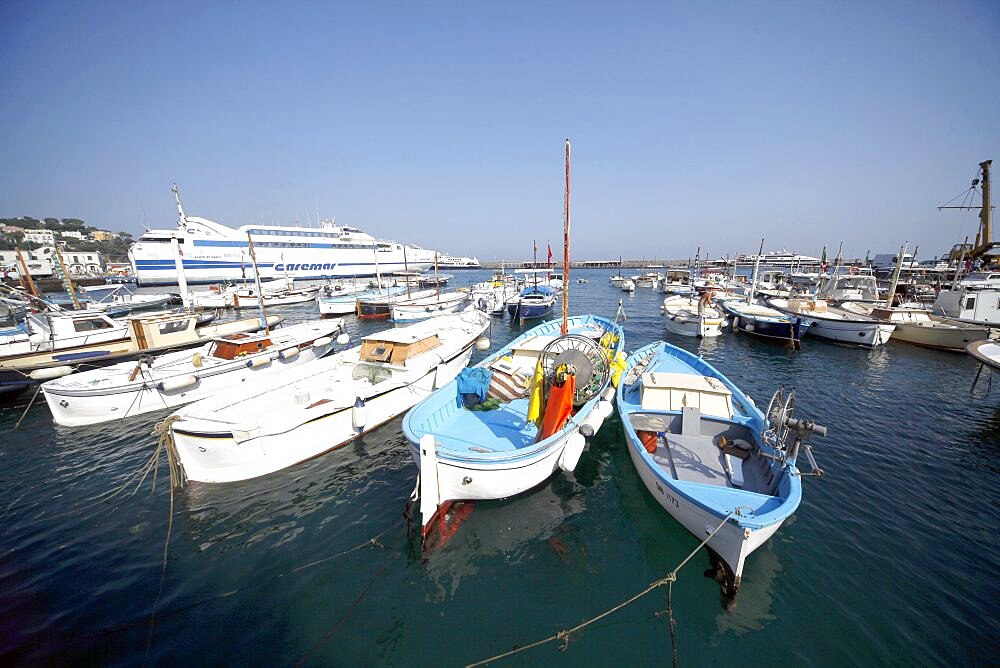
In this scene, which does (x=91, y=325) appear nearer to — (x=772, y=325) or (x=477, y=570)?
(x=477, y=570)

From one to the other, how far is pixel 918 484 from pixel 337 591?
15.1 meters

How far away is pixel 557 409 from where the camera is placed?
8.51 m

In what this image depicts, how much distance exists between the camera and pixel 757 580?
6.54 metres

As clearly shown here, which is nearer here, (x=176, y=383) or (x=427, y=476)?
(x=427, y=476)

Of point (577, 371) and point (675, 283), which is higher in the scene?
point (577, 371)

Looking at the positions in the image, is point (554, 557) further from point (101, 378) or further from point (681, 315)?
point (681, 315)

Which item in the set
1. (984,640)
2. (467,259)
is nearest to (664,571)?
(984,640)

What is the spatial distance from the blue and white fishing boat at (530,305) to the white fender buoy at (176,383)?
24769mm

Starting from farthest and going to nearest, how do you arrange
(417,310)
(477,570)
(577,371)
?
(417,310) → (577,371) → (477,570)

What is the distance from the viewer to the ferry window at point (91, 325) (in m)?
19.0

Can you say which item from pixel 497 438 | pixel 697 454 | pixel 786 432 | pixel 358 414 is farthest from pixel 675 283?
pixel 358 414

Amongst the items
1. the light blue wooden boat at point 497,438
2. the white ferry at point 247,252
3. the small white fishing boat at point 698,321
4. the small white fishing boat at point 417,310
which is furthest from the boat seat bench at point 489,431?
the white ferry at point 247,252

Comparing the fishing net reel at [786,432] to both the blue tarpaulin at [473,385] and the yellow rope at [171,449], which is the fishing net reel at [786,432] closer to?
the blue tarpaulin at [473,385]

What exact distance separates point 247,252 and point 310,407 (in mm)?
74127
